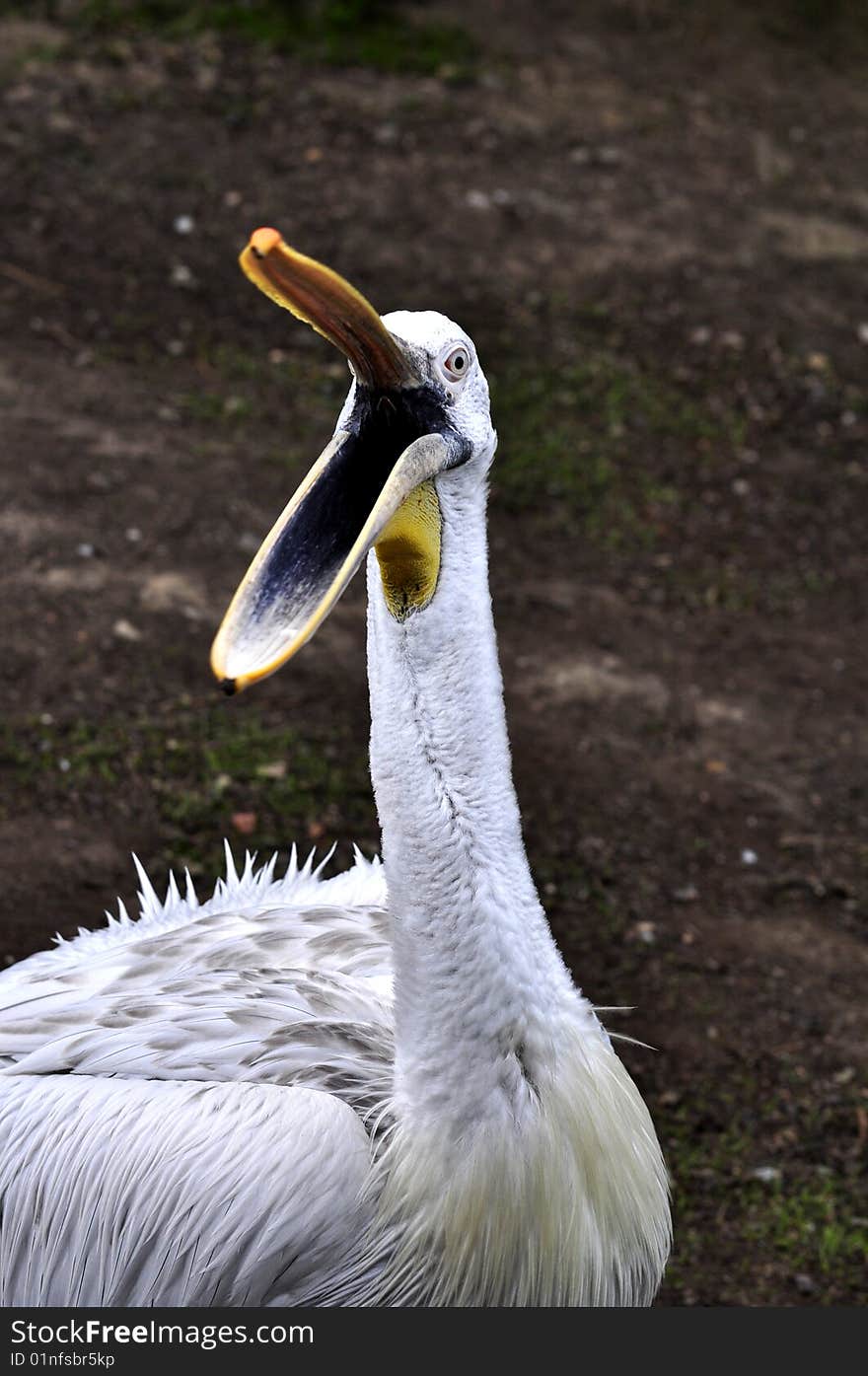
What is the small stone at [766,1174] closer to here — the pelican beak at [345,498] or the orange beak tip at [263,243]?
the pelican beak at [345,498]

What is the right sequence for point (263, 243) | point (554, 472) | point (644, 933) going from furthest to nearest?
point (554, 472)
point (644, 933)
point (263, 243)

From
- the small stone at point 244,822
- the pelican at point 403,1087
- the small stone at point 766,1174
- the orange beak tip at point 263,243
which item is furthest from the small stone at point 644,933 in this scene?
the orange beak tip at point 263,243

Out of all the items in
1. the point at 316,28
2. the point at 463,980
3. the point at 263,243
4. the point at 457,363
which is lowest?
the point at 316,28

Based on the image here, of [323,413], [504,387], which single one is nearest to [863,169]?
[504,387]

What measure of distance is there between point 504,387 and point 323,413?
2.67 feet

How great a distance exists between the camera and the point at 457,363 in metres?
2.48

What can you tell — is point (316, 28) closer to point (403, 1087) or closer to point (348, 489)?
point (348, 489)

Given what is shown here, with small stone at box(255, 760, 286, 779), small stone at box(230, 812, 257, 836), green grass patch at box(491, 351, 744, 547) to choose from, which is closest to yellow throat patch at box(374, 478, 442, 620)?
small stone at box(230, 812, 257, 836)

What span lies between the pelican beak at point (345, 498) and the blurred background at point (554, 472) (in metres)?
2.20

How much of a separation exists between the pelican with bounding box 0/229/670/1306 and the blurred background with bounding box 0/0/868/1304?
4.24ft

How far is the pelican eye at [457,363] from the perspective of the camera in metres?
Result: 2.45

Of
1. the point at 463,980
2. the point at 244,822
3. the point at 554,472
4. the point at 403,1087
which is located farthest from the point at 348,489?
the point at 554,472

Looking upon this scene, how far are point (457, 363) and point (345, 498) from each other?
32 centimetres

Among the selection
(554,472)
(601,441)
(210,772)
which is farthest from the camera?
(601,441)
